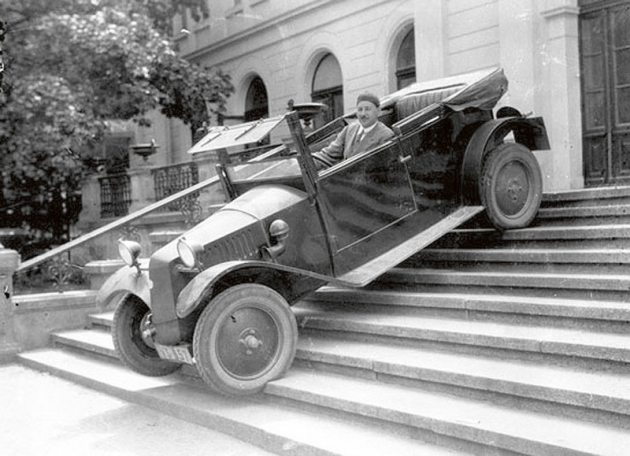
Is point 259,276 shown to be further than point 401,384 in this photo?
Yes

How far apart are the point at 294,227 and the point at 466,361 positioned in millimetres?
1784

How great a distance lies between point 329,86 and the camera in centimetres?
1750

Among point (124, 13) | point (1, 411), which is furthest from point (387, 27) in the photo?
point (1, 411)

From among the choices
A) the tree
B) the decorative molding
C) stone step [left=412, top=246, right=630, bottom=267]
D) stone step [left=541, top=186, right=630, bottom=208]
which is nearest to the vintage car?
stone step [left=412, top=246, right=630, bottom=267]

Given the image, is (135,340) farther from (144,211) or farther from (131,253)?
(144,211)

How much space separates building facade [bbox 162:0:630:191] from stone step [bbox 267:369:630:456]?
5800 millimetres

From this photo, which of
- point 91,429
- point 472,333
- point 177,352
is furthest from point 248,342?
point 472,333

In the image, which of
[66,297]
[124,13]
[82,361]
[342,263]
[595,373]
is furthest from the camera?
[124,13]

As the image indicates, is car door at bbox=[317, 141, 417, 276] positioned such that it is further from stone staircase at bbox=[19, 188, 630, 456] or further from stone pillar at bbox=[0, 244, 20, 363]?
stone pillar at bbox=[0, 244, 20, 363]

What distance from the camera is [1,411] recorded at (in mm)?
7238

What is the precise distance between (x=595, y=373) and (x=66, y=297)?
6.97 meters

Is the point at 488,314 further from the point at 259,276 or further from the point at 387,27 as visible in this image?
the point at 387,27

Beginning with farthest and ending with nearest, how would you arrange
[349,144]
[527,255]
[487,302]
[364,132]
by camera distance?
[349,144], [364,132], [527,255], [487,302]

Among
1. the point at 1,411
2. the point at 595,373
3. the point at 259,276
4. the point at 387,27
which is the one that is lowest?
the point at 1,411
